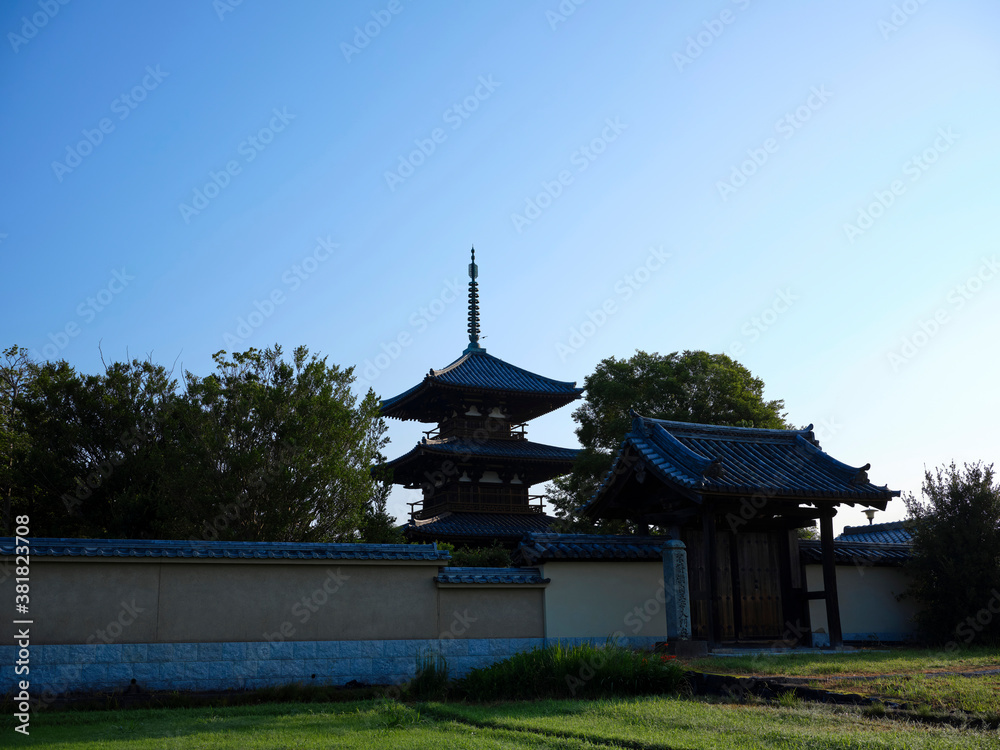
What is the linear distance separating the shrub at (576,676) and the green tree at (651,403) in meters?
17.1

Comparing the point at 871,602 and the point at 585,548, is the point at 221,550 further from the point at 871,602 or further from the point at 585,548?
the point at 871,602

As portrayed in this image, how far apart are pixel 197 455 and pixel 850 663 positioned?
13.0 meters

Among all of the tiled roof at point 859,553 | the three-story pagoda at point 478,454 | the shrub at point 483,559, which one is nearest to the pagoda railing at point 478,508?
the three-story pagoda at point 478,454

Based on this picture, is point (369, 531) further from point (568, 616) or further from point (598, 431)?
point (598, 431)

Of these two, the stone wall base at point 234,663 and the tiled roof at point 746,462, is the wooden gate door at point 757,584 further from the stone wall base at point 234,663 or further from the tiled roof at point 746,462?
the stone wall base at point 234,663

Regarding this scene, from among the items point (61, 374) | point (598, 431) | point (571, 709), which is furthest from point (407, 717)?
point (598, 431)

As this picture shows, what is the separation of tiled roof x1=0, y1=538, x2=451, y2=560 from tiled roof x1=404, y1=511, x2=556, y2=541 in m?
13.2

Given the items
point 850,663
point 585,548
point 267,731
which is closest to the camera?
point 267,731

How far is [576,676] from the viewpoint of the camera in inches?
408

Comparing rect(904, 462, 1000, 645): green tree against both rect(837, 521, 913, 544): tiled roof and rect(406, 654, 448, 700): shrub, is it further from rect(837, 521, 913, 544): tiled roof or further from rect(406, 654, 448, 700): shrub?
rect(406, 654, 448, 700): shrub

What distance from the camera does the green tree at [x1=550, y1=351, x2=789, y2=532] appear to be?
2875 centimetres

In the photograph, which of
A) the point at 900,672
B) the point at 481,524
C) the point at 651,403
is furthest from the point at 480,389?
the point at 900,672

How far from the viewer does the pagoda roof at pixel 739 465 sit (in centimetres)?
1353

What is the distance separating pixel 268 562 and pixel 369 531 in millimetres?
6921
